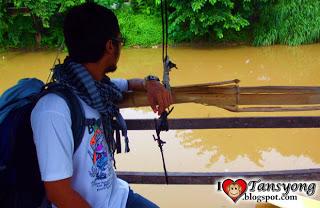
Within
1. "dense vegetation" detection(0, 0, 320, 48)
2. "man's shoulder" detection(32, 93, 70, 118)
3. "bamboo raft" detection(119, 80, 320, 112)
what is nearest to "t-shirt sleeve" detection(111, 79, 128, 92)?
"bamboo raft" detection(119, 80, 320, 112)

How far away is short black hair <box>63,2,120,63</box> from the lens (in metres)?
1.20

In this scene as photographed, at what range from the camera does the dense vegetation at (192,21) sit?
10.7m

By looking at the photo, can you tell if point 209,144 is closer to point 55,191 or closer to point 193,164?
point 193,164

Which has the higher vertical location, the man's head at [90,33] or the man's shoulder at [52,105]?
the man's head at [90,33]

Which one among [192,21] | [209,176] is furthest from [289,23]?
[209,176]

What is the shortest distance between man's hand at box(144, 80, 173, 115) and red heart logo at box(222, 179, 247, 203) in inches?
33.0

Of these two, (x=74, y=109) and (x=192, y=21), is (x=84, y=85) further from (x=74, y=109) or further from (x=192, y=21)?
(x=192, y=21)

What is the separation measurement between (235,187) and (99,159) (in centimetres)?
116

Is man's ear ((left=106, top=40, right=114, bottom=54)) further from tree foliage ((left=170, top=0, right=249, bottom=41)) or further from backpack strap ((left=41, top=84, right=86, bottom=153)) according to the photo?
tree foliage ((left=170, top=0, right=249, bottom=41))

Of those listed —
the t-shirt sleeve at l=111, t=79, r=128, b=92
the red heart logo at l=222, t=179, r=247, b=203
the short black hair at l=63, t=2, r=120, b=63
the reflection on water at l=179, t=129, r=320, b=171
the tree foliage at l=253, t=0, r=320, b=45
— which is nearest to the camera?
the short black hair at l=63, t=2, r=120, b=63

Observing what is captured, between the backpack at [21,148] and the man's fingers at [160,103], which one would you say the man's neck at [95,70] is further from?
the man's fingers at [160,103]

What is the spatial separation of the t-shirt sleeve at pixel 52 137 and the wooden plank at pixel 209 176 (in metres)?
0.71

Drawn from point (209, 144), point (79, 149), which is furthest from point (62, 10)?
point (79, 149)

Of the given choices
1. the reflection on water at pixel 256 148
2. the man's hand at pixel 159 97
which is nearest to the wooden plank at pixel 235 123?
the man's hand at pixel 159 97
